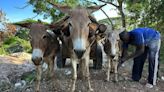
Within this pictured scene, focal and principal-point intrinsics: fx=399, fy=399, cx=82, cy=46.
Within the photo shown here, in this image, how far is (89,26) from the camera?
8719 millimetres

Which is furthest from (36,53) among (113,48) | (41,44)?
(113,48)

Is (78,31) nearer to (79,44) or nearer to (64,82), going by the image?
(79,44)

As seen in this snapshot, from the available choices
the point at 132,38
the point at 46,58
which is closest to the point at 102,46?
the point at 132,38

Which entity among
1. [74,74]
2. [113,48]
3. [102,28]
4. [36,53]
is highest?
[102,28]

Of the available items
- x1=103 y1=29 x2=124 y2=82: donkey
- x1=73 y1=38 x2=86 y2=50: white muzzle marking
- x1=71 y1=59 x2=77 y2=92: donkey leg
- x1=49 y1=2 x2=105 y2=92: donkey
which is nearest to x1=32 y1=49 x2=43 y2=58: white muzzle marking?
x1=49 y1=2 x2=105 y2=92: donkey

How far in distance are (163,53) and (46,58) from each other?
6639 mm

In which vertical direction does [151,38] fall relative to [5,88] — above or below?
above

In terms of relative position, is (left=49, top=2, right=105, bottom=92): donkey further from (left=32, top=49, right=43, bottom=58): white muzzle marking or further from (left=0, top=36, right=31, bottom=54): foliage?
(left=0, top=36, right=31, bottom=54): foliage

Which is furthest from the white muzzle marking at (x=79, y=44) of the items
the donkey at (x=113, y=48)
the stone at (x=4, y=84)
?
the stone at (x=4, y=84)

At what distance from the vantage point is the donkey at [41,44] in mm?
8657

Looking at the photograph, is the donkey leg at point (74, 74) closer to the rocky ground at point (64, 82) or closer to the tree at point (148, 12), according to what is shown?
the rocky ground at point (64, 82)

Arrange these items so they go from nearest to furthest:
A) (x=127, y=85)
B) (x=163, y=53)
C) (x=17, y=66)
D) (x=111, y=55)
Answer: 1. (x=111, y=55)
2. (x=127, y=85)
3. (x=17, y=66)
4. (x=163, y=53)

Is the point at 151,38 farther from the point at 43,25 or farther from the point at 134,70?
the point at 43,25

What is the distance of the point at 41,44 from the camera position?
348 inches
